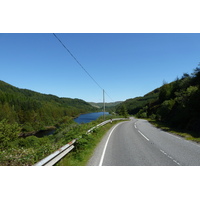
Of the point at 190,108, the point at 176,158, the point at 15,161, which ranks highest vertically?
the point at 190,108

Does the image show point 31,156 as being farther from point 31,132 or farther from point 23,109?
point 23,109

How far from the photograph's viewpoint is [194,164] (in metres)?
5.33

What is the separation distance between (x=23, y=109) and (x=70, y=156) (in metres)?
102

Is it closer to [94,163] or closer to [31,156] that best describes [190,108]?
[94,163]

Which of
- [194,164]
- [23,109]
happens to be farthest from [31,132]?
[194,164]

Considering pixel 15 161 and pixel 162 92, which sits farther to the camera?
pixel 162 92

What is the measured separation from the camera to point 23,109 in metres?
94.2

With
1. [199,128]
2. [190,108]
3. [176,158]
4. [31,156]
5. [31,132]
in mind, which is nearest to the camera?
[31,156]

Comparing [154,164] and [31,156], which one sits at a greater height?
[31,156]

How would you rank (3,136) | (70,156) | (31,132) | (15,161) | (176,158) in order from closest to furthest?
(15,161) → (176,158) → (70,156) → (3,136) → (31,132)

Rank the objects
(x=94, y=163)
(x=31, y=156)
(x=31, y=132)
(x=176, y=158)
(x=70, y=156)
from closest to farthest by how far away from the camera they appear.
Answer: (x=31, y=156) → (x=94, y=163) → (x=176, y=158) → (x=70, y=156) → (x=31, y=132)

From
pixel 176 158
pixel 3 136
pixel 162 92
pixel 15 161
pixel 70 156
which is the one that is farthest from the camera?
pixel 162 92

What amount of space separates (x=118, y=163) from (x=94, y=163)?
0.99 metres
